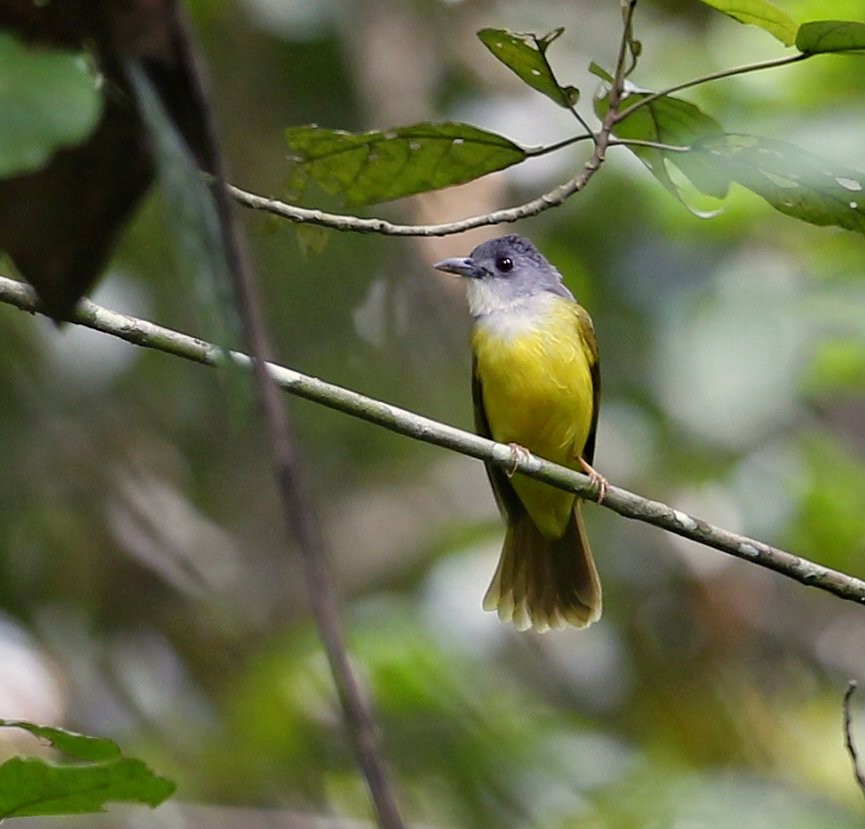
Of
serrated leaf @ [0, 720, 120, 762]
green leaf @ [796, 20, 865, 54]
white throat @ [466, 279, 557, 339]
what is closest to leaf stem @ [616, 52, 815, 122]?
green leaf @ [796, 20, 865, 54]

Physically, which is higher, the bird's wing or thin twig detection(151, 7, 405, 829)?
the bird's wing

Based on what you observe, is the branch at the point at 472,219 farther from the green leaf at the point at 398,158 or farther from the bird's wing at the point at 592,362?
the bird's wing at the point at 592,362

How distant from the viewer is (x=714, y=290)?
5.90m

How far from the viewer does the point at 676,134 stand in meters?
2.90

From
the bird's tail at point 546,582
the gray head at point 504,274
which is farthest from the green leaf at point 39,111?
the bird's tail at point 546,582

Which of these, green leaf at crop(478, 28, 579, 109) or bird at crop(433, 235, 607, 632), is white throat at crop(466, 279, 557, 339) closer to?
bird at crop(433, 235, 607, 632)

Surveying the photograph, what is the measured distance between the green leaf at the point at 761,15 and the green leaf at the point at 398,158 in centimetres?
55

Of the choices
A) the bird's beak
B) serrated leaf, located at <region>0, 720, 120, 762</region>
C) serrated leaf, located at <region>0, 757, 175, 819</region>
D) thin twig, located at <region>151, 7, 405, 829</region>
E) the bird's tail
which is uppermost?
the bird's beak

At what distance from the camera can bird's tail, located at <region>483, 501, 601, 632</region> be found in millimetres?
4914

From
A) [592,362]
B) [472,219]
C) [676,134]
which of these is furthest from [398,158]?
[592,362]

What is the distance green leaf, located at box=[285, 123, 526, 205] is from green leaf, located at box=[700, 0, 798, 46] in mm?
551

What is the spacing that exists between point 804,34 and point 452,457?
492cm

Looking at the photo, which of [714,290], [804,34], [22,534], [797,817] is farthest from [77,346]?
[804,34]

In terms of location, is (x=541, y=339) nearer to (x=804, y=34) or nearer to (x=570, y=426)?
(x=570, y=426)
